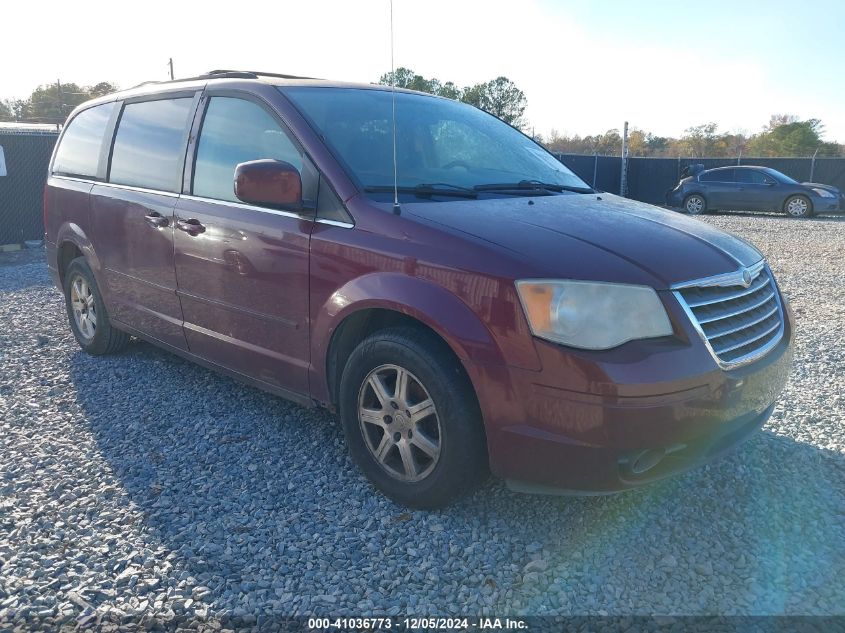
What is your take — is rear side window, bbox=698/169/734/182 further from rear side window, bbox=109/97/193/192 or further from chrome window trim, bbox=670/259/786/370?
rear side window, bbox=109/97/193/192

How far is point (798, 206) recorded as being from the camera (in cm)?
1808

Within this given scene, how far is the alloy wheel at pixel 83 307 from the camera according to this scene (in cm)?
528

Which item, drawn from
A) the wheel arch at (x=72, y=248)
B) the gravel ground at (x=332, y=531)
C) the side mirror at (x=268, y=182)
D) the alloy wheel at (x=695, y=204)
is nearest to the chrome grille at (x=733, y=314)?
the gravel ground at (x=332, y=531)

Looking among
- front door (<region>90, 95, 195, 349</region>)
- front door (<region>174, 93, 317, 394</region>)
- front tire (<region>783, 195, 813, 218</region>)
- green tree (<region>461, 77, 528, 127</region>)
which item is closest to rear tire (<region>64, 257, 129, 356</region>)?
front door (<region>90, 95, 195, 349</region>)

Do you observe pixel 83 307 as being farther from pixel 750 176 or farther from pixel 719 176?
pixel 750 176

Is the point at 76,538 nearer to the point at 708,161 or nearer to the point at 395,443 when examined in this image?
the point at 395,443

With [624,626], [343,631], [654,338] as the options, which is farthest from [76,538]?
[654,338]

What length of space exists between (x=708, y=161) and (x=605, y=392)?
79.4 ft

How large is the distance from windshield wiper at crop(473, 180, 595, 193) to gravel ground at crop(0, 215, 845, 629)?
1.48 m

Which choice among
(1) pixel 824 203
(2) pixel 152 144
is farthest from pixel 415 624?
(1) pixel 824 203

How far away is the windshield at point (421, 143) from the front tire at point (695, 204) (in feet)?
53.2

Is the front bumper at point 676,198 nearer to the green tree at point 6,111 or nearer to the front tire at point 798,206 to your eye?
the front tire at point 798,206

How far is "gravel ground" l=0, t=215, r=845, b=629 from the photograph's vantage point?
2.48 meters

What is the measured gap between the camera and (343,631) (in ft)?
7.66
